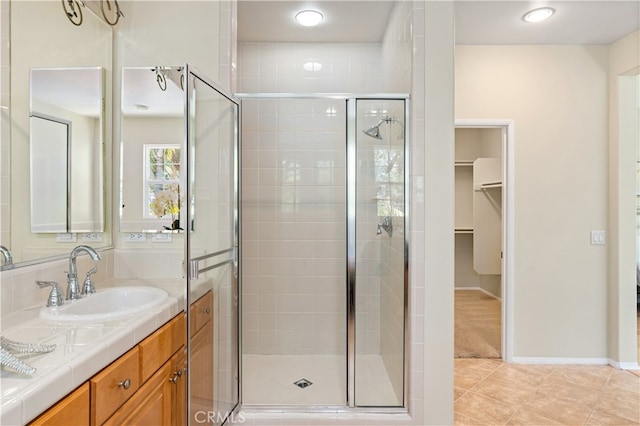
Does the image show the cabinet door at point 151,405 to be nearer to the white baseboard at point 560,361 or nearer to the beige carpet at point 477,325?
the beige carpet at point 477,325

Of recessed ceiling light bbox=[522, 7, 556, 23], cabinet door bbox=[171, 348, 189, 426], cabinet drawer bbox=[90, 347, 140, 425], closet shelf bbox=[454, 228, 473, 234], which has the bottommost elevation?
cabinet door bbox=[171, 348, 189, 426]

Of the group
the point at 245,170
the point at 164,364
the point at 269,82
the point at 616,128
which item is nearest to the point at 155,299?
the point at 164,364

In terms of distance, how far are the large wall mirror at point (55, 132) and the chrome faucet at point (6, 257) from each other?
0.03 meters

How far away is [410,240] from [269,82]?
6.45ft

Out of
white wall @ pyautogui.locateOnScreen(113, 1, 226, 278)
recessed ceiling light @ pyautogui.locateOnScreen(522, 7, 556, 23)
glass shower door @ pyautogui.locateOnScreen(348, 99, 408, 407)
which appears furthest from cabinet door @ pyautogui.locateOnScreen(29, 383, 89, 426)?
recessed ceiling light @ pyautogui.locateOnScreen(522, 7, 556, 23)

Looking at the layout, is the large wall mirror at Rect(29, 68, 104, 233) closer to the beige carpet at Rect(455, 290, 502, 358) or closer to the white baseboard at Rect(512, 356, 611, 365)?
the beige carpet at Rect(455, 290, 502, 358)

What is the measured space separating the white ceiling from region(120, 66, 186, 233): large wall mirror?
924 millimetres

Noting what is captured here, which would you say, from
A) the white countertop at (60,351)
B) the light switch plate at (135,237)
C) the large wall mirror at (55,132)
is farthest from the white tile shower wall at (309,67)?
the white countertop at (60,351)

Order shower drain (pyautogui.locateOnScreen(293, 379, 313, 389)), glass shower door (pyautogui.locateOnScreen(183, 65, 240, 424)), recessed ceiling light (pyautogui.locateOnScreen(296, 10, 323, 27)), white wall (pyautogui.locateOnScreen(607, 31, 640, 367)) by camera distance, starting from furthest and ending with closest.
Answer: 1. white wall (pyautogui.locateOnScreen(607, 31, 640, 367))
2. recessed ceiling light (pyautogui.locateOnScreen(296, 10, 323, 27))
3. shower drain (pyautogui.locateOnScreen(293, 379, 313, 389))
4. glass shower door (pyautogui.locateOnScreen(183, 65, 240, 424))

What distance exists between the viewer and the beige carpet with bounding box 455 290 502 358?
3395 millimetres

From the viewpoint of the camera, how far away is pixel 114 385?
1201mm

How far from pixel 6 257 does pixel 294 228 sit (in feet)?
6.51

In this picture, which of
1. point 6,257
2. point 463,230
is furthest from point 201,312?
point 463,230

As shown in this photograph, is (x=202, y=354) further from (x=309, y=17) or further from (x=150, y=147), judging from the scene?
(x=309, y=17)
